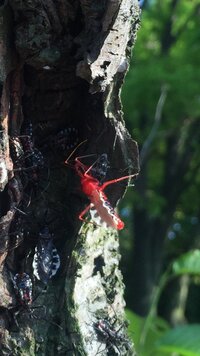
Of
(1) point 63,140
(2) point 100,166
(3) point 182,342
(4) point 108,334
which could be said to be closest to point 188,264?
(3) point 182,342

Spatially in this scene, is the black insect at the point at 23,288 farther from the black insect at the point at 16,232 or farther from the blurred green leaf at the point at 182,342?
the blurred green leaf at the point at 182,342

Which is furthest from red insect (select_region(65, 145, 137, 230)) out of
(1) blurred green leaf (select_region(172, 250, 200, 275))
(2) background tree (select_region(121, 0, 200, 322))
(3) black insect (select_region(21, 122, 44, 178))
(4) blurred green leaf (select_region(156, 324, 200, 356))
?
(2) background tree (select_region(121, 0, 200, 322))

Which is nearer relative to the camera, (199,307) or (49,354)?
(49,354)

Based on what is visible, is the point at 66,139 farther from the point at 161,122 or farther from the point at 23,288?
the point at 161,122

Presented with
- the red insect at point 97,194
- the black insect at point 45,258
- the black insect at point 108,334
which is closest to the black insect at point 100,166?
the red insect at point 97,194

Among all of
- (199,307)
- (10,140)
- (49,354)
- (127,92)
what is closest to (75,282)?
(49,354)

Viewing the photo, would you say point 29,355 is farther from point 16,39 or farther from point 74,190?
point 16,39
